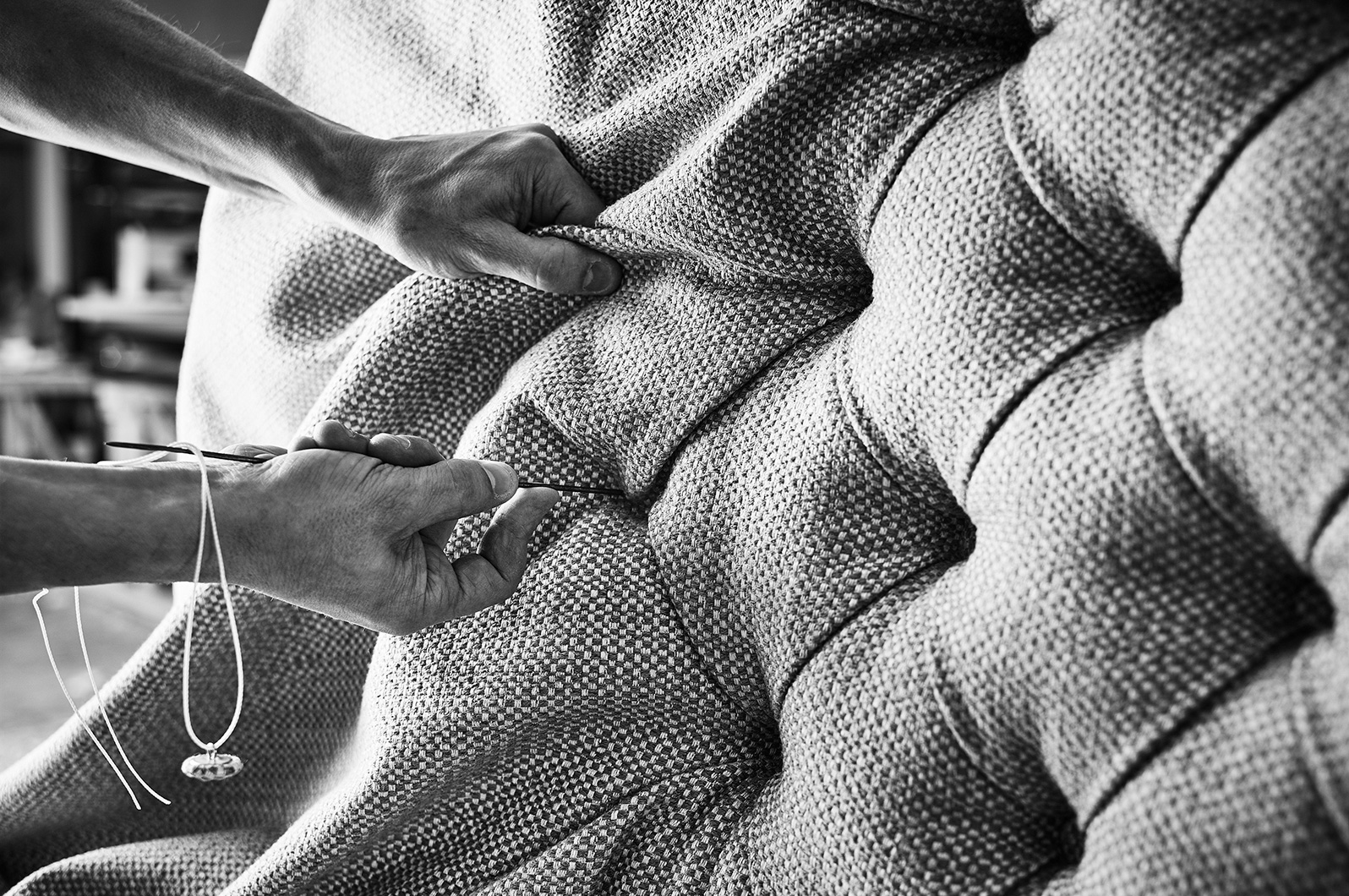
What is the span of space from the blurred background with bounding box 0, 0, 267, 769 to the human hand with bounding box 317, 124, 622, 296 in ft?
4.10

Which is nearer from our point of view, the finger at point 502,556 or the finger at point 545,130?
the finger at point 502,556

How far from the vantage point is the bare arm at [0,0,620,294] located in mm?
838

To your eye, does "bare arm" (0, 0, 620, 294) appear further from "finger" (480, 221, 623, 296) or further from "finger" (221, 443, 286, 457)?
"finger" (221, 443, 286, 457)

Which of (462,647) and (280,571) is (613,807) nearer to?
(462,647)

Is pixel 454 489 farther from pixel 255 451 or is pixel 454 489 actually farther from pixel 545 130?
pixel 545 130

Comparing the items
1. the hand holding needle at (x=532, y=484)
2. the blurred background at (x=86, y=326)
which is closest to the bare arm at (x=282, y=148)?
the hand holding needle at (x=532, y=484)

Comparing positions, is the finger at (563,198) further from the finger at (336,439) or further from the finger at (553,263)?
the finger at (336,439)

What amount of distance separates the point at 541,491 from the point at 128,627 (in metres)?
2.26

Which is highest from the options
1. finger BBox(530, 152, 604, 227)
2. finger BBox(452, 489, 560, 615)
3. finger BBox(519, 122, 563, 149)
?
finger BBox(519, 122, 563, 149)

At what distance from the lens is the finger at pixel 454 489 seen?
725 mm

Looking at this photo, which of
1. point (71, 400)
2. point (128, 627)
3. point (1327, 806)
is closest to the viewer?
point (1327, 806)

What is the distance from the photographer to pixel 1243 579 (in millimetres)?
497

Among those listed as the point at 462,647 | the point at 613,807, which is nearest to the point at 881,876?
the point at 613,807

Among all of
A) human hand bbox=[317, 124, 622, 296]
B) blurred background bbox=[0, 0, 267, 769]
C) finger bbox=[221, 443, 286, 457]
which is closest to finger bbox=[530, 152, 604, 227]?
human hand bbox=[317, 124, 622, 296]
